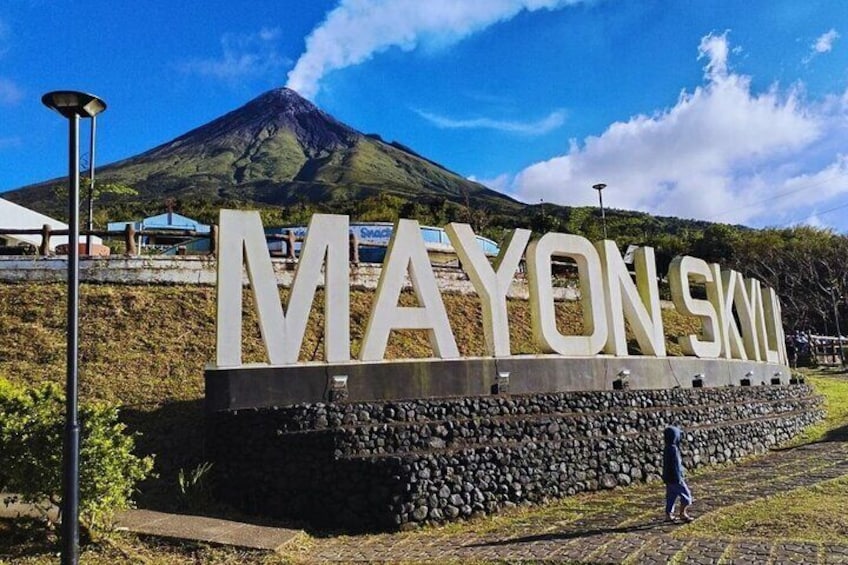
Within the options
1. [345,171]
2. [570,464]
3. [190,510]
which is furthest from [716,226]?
[345,171]

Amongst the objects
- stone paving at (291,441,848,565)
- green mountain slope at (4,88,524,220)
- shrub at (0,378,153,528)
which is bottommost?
stone paving at (291,441,848,565)

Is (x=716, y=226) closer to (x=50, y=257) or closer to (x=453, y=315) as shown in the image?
(x=453, y=315)

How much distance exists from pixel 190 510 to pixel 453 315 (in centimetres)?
1124

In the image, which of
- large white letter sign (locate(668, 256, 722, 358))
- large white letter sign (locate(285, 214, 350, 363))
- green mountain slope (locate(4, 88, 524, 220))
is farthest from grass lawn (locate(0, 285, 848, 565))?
green mountain slope (locate(4, 88, 524, 220))

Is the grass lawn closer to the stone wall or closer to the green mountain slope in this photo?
the stone wall

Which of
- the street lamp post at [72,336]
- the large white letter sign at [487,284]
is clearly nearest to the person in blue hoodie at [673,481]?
the large white letter sign at [487,284]

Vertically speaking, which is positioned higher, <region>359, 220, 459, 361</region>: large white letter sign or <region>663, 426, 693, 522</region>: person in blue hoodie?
<region>359, 220, 459, 361</region>: large white letter sign

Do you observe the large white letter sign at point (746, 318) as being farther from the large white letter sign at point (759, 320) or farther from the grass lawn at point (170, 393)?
the grass lawn at point (170, 393)

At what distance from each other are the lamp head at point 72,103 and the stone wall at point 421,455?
4.74 metres

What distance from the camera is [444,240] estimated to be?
2642 centimetres

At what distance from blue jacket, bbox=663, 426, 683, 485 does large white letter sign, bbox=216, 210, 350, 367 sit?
4.90 metres

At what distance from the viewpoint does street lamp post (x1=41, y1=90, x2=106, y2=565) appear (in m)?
6.30

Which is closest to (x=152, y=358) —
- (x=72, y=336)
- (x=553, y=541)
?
(x=72, y=336)

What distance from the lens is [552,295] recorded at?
13.6 metres
